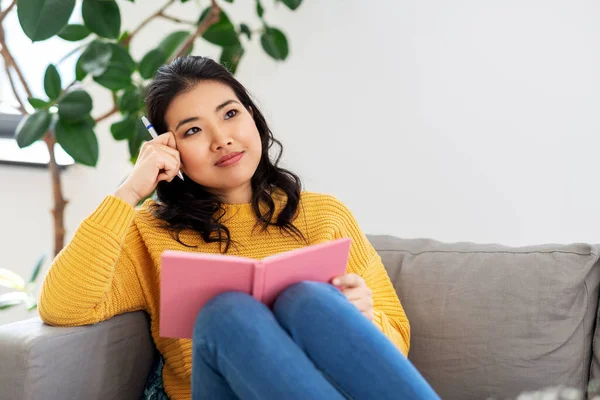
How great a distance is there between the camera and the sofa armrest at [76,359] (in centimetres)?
115

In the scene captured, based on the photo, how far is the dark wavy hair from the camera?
1.45 metres

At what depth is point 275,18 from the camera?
2.31 metres

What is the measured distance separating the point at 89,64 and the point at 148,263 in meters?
0.67

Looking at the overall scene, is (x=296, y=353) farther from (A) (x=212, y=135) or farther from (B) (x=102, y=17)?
(B) (x=102, y=17)

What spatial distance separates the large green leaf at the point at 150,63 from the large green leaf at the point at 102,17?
0.14 meters

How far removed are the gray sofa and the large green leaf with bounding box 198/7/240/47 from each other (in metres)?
1.01

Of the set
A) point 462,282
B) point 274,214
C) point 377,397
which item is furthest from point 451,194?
point 377,397

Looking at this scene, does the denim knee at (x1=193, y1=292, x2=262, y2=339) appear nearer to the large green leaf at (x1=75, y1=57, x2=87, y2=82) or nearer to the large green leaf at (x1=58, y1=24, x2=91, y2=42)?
the large green leaf at (x1=75, y1=57, x2=87, y2=82)

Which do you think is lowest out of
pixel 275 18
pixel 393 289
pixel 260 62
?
pixel 393 289

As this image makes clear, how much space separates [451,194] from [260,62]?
797 mm

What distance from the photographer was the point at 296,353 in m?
0.98

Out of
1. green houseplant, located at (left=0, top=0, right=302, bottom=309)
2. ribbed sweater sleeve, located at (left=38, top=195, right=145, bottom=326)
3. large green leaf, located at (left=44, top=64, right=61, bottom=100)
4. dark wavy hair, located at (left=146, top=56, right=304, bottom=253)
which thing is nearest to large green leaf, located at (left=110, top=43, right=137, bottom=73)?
green houseplant, located at (left=0, top=0, right=302, bottom=309)

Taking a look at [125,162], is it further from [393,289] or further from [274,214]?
[393,289]

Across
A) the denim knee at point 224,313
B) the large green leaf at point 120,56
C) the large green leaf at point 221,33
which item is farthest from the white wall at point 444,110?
the denim knee at point 224,313
